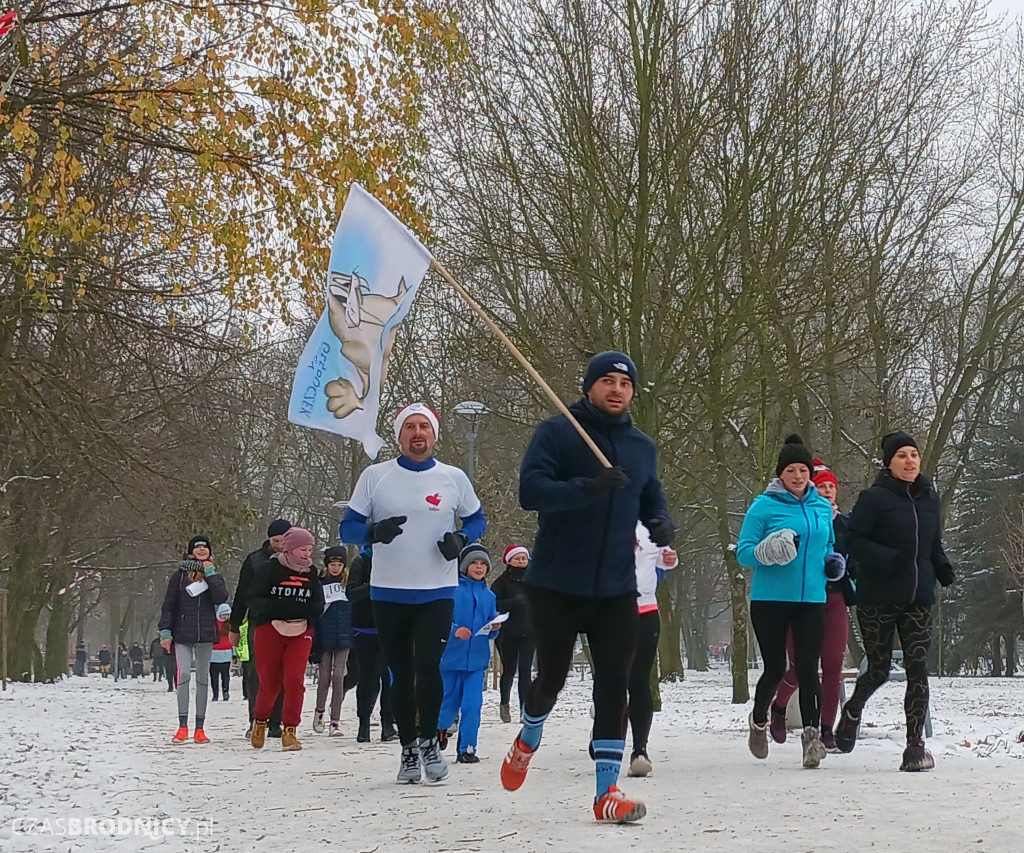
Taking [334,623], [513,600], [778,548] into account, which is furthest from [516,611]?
[778,548]

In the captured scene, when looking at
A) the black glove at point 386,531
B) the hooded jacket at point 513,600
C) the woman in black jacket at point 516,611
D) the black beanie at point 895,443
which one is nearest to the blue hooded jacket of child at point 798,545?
the black beanie at point 895,443

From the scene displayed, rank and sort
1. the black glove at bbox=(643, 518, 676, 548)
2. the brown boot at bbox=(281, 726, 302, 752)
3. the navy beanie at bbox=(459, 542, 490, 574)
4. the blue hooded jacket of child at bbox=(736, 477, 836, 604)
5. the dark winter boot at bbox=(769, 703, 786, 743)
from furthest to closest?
the brown boot at bbox=(281, 726, 302, 752)
the navy beanie at bbox=(459, 542, 490, 574)
the dark winter boot at bbox=(769, 703, 786, 743)
the blue hooded jacket of child at bbox=(736, 477, 836, 604)
the black glove at bbox=(643, 518, 676, 548)

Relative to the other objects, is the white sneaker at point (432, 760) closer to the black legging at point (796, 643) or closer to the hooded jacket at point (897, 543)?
the black legging at point (796, 643)

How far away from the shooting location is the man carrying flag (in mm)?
8680

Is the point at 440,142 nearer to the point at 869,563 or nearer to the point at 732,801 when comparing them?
the point at 869,563

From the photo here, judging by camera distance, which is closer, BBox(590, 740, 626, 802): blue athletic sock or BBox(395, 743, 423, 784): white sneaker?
BBox(590, 740, 626, 802): blue athletic sock

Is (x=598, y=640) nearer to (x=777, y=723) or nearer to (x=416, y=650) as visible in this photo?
(x=416, y=650)

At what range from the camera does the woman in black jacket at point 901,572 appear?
910 cm

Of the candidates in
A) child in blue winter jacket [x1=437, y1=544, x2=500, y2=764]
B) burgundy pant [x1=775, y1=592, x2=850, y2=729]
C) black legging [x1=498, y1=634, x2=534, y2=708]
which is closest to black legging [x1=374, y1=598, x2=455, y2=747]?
child in blue winter jacket [x1=437, y1=544, x2=500, y2=764]

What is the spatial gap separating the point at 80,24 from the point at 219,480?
8874 mm

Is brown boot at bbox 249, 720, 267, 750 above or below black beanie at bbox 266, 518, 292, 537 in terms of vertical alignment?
below

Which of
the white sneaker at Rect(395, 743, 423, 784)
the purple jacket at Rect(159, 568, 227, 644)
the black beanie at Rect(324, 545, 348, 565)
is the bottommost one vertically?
the white sneaker at Rect(395, 743, 423, 784)

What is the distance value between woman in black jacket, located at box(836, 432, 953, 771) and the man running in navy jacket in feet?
8.80

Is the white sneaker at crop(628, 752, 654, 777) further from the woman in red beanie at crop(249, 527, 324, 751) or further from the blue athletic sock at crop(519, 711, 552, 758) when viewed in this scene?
the woman in red beanie at crop(249, 527, 324, 751)
